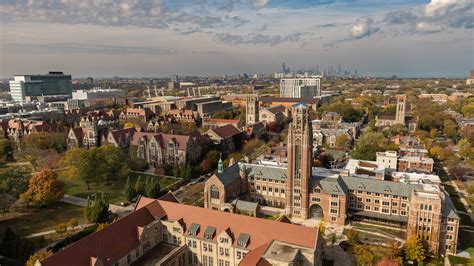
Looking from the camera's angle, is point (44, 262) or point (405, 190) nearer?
point (44, 262)

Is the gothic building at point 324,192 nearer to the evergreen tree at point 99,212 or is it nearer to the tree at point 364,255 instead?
the tree at point 364,255

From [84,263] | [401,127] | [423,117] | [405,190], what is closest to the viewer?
[84,263]

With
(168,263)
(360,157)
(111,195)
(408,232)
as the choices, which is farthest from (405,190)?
(111,195)

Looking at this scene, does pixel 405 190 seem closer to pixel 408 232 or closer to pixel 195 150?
pixel 408 232

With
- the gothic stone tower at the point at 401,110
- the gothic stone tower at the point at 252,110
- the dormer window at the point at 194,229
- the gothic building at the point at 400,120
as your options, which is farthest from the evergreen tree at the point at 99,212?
the gothic stone tower at the point at 401,110

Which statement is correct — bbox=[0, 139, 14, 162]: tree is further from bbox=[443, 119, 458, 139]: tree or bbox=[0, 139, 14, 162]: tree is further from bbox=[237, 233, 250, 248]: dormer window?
bbox=[443, 119, 458, 139]: tree

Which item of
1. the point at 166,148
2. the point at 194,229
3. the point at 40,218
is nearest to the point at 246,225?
the point at 194,229

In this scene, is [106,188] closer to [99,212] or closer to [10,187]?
[10,187]
